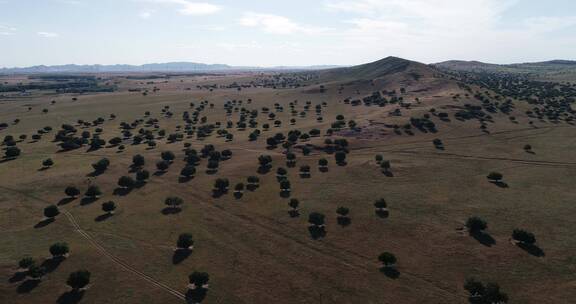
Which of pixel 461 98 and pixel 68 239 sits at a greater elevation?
A: pixel 461 98

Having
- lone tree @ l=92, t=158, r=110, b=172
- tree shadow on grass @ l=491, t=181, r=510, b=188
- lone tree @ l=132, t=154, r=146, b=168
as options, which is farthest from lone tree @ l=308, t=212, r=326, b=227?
lone tree @ l=92, t=158, r=110, b=172

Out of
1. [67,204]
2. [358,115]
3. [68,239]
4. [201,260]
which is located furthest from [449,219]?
[358,115]

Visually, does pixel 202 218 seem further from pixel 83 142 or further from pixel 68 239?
pixel 83 142

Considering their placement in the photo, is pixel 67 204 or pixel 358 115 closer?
pixel 67 204

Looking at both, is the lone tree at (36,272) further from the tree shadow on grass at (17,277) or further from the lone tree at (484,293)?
the lone tree at (484,293)

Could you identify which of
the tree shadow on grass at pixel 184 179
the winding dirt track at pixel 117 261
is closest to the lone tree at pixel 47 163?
the winding dirt track at pixel 117 261

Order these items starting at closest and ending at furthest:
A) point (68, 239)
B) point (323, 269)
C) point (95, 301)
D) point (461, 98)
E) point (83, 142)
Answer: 1. point (95, 301)
2. point (323, 269)
3. point (68, 239)
4. point (83, 142)
5. point (461, 98)

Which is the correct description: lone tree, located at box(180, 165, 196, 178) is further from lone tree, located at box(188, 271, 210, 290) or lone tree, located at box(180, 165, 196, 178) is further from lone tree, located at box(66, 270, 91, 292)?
lone tree, located at box(188, 271, 210, 290)
